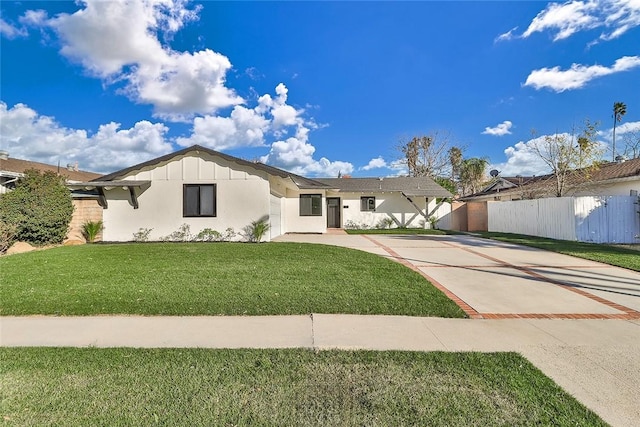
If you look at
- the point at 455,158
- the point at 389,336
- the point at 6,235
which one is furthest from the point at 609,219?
the point at 455,158

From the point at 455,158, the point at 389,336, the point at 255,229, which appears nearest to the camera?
the point at 389,336

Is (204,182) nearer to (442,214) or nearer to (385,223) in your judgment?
(385,223)

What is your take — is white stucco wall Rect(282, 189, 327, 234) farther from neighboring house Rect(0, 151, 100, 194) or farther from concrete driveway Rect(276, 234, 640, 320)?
neighboring house Rect(0, 151, 100, 194)

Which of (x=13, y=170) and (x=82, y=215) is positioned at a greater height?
(x=13, y=170)

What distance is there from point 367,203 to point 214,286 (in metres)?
17.3

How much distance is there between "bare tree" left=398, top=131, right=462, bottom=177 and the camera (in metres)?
35.8

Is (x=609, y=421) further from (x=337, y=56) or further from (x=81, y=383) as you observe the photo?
(x=337, y=56)

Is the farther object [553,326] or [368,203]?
[368,203]

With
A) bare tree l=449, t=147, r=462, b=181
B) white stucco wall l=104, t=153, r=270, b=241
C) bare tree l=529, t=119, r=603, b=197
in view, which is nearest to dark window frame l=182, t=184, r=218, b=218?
white stucco wall l=104, t=153, r=270, b=241

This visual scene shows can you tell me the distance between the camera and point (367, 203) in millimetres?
22219

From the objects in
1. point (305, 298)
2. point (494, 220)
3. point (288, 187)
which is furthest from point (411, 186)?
point (305, 298)

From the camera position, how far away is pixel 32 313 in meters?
4.70

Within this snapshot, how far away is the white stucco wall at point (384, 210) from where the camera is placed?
22.1 meters

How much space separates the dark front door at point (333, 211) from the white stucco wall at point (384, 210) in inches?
14.5
